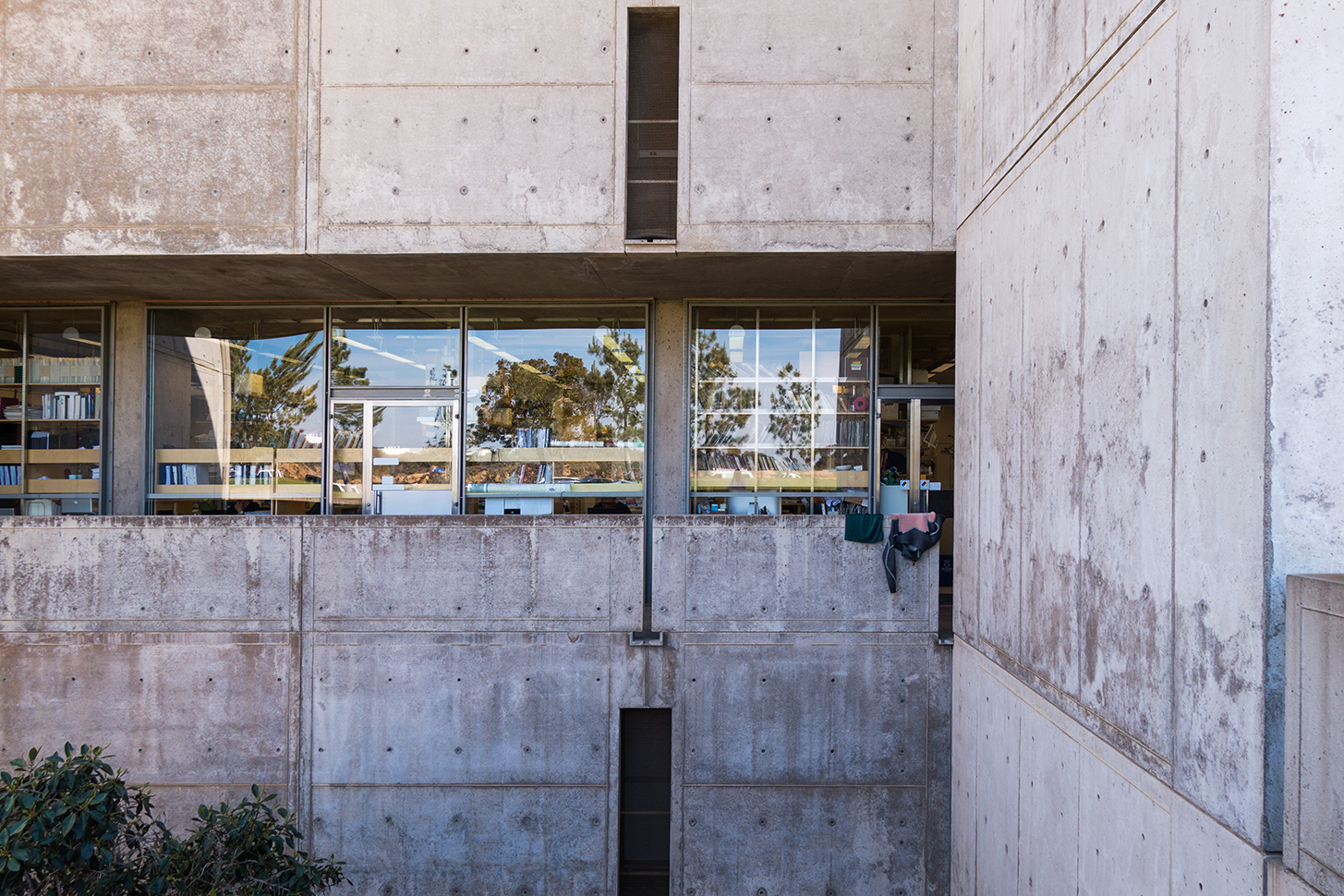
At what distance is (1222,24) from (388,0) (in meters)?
6.29

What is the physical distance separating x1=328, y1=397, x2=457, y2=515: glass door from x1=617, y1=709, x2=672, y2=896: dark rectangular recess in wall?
10.3 feet

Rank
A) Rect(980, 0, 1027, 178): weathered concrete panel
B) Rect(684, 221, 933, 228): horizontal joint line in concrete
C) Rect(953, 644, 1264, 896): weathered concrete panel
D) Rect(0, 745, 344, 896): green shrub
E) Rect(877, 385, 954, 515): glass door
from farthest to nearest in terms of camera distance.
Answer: Rect(877, 385, 954, 515): glass door → Rect(684, 221, 933, 228): horizontal joint line in concrete → Rect(980, 0, 1027, 178): weathered concrete panel → Rect(0, 745, 344, 896): green shrub → Rect(953, 644, 1264, 896): weathered concrete panel

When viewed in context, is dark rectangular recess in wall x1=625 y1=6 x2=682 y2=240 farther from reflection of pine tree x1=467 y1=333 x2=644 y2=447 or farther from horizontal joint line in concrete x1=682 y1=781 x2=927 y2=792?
horizontal joint line in concrete x1=682 y1=781 x2=927 y2=792

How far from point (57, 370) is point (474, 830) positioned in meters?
6.80

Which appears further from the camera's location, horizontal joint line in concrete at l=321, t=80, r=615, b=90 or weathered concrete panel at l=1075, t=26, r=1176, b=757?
horizontal joint line in concrete at l=321, t=80, r=615, b=90

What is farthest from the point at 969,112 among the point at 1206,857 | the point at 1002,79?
the point at 1206,857

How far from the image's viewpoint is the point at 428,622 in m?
6.80

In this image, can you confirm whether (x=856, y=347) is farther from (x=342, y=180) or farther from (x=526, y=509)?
(x=342, y=180)

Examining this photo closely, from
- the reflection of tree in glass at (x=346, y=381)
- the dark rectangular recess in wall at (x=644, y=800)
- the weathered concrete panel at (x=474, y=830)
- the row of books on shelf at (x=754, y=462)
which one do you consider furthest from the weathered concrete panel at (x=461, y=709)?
the reflection of tree in glass at (x=346, y=381)

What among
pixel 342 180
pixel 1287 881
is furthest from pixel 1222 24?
pixel 342 180

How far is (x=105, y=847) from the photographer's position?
4.50 m

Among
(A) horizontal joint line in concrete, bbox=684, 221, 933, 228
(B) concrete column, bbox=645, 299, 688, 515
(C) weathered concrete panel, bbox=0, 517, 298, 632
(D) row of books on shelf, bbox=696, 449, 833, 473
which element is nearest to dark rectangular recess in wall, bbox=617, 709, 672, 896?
(B) concrete column, bbox=645, 299, 688, 515

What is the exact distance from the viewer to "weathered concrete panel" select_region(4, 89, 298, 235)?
650 cm

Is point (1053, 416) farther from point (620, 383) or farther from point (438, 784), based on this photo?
point (438, 784)
